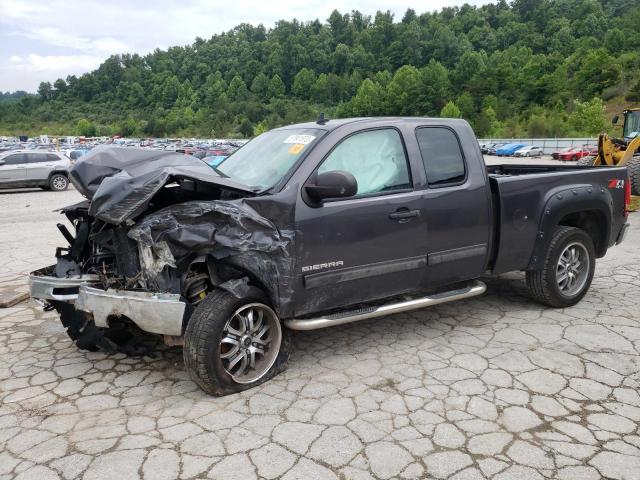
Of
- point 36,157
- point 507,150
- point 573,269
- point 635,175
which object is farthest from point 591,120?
point 573,269

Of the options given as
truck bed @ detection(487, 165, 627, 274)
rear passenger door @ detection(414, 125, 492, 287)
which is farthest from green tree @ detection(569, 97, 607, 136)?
rear passenger door @ detection(414, 125, 492, 287)

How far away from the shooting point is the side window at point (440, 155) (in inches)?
165

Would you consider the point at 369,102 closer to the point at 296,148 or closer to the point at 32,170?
the point at 32,170

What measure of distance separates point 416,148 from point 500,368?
1789 millimetres

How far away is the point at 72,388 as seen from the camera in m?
3.58

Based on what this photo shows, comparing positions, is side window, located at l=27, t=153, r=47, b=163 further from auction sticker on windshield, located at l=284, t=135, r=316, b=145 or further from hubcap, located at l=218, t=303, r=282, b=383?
hubcap, located at l=218, t=303, r=282, b=383

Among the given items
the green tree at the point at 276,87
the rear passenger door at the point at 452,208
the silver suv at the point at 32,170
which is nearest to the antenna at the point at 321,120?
the rear passenger door at the point at 452,208

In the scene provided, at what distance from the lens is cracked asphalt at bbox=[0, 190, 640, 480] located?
2.68 m

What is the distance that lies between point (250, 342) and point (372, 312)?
93 centimetres

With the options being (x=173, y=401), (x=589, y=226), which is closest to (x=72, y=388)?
(x=173, y=401)

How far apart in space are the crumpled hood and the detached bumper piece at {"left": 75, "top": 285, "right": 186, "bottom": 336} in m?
0.48

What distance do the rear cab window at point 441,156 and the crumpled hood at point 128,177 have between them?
5.03ft

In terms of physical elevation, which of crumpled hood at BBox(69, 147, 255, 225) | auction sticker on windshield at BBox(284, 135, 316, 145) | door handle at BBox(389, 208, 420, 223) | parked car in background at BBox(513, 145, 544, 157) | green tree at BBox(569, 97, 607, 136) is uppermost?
auction sticker on windshield at BBox(284, 135, 316, 145)

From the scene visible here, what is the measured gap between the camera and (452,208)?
417cm
